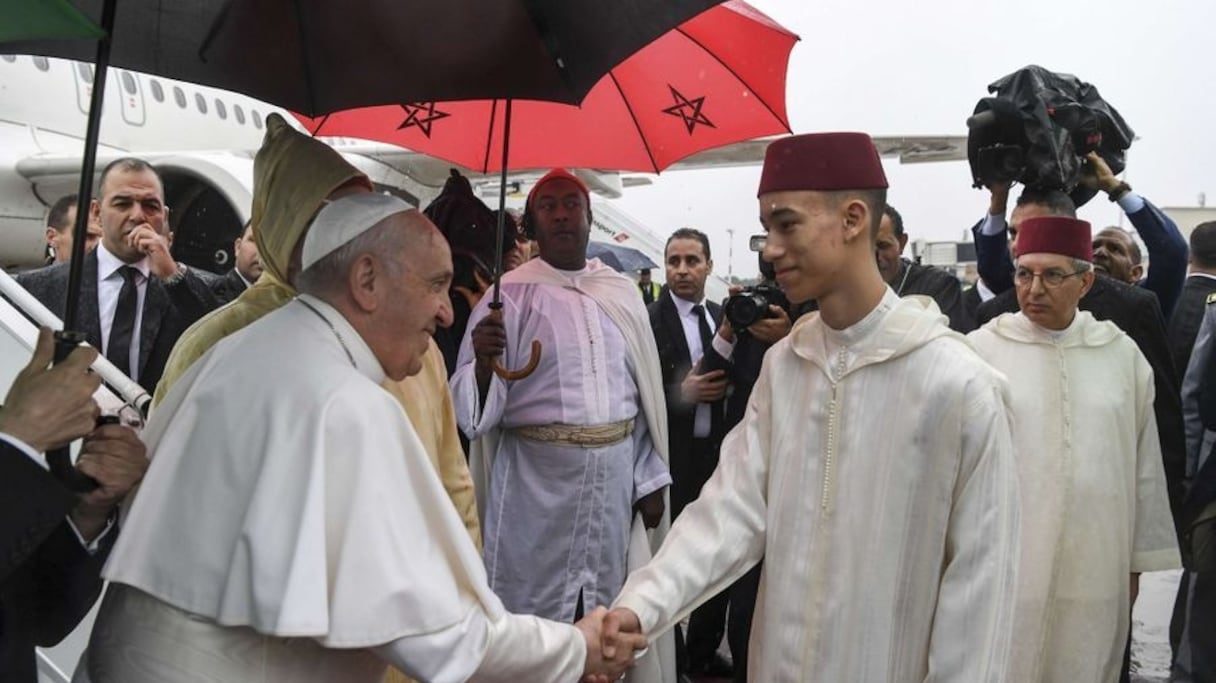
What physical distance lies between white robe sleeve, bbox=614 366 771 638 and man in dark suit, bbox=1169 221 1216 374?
147 inches

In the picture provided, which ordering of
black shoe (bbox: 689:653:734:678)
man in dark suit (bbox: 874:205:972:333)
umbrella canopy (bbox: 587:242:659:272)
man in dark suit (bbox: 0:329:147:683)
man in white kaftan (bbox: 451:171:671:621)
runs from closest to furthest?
man in dark suit (bbox: 0:329:147:683) < man in white kaftan (bbox: 451:171:671:621) < man in dark suit (bbox: 874:205:972:333) < black shoe (bbox: 689:653:734:678) < umbrella canopy (bbox: 587:242:659:272)

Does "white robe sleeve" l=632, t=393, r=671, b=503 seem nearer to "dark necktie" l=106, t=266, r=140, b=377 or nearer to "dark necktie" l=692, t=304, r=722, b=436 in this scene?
"dark necktie" l=692, t=304, r=722, b=436

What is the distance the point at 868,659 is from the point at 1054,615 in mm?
1460

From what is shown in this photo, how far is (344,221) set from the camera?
2.04m

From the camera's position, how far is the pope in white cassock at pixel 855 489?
2.25 meters

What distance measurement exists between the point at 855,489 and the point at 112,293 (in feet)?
10.9

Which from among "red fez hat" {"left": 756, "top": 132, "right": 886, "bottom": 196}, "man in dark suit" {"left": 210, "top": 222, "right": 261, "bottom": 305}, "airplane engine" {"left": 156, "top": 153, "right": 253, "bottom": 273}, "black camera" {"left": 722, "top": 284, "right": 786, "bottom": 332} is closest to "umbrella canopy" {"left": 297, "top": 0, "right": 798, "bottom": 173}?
"black camera" {"left": 722, "top": 284, "right": 786, "bottom": 332}

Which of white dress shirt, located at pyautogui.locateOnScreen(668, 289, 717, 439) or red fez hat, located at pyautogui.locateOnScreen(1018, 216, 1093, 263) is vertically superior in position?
red fez hat, located at pyautogui.locateOnScreen(1018, 216, 1093, 263)

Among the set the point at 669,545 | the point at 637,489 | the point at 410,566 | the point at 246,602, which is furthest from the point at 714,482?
the point at 637,489

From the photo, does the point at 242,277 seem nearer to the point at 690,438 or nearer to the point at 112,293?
the point at 112,293

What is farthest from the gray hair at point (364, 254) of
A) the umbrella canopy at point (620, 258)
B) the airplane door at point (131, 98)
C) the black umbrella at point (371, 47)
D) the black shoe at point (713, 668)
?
the airplane door at point (131, 98)

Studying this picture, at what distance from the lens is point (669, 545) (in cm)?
269

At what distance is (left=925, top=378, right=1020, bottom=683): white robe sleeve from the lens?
2217mm

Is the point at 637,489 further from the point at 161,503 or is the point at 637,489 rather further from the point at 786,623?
the point at 161,503
